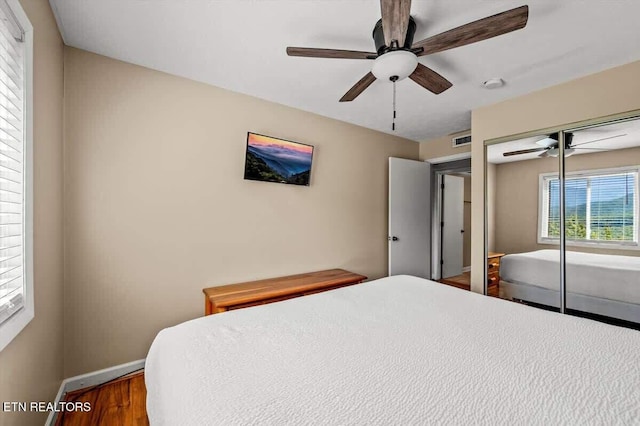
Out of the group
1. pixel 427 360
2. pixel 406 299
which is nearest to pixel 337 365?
pixel 427 360

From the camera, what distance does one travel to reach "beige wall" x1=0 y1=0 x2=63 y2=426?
3.77 feet

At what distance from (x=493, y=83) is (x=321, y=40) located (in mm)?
1670

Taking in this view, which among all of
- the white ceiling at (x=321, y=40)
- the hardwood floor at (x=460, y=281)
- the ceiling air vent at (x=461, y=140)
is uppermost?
the white ceiling at (x=321, y=40)

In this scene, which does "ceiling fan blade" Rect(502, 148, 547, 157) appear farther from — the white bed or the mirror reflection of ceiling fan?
the white bed

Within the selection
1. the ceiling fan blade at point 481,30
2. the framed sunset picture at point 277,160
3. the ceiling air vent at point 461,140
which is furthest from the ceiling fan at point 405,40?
the ceiling air vent at point 461,140

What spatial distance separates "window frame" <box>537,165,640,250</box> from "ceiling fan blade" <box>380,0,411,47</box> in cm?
221

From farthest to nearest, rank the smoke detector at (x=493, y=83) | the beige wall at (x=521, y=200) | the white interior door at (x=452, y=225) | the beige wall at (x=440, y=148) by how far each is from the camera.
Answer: the white interior door at (x=452, y=225)
the beige wall at (x=440, y=148)
the beige wall at (x=521, y=200)
the smoke detector at (x=493, y=83)

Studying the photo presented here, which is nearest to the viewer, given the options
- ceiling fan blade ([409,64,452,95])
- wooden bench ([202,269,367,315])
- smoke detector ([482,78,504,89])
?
ceiling fan blade ([409,64,452,95])

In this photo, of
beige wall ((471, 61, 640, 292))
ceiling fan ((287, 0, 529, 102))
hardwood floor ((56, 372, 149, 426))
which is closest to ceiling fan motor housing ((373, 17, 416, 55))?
ceiling fan ((287, 0, 529, 102))

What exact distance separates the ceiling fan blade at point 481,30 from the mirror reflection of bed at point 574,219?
1.76 metres

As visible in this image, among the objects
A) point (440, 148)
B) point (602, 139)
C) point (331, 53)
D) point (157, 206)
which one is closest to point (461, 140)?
point (440, 148)

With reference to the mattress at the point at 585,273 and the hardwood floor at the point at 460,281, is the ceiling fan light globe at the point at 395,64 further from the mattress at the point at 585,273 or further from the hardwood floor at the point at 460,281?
the hardwood floor at the point at 460,281

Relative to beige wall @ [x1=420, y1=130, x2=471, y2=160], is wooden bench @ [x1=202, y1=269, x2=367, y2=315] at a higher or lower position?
lower

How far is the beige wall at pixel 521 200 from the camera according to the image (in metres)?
2.55
